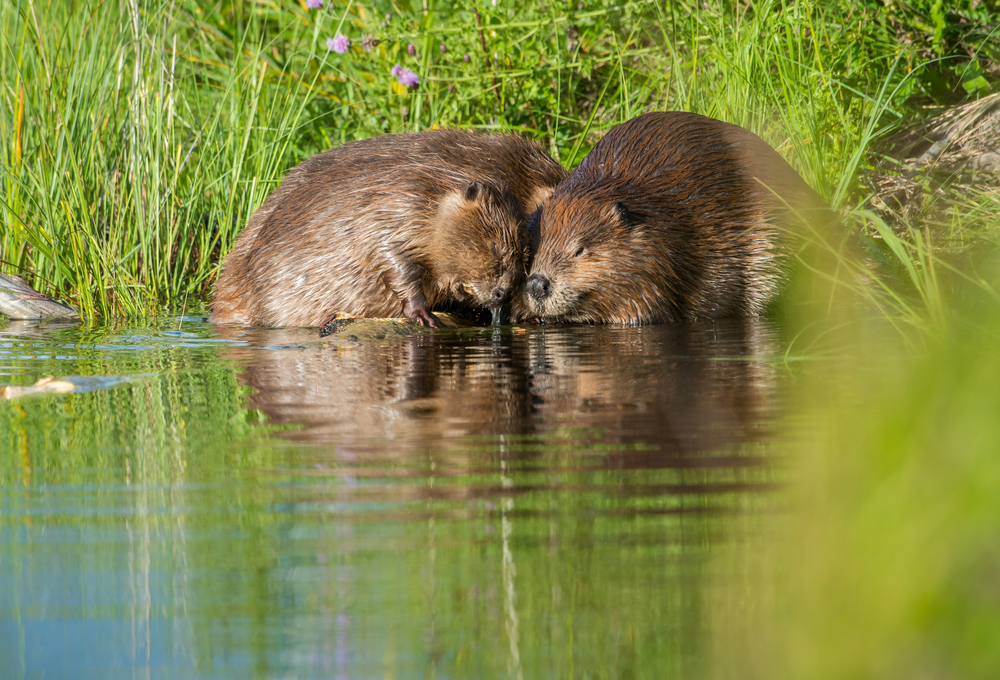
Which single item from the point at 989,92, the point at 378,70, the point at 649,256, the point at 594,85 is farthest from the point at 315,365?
the point at 989,92

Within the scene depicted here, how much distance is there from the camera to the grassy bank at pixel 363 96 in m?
4.73

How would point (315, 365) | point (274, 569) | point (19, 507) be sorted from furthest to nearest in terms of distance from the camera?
point (315, 365) < point (19, 507) < point (274, 569)

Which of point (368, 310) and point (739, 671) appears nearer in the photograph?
point (739, 671)

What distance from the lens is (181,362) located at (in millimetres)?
3387

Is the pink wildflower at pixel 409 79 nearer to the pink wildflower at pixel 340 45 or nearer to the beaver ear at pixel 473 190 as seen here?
the pink wildflower at pixel 340 45

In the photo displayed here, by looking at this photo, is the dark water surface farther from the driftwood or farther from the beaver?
the driftwood

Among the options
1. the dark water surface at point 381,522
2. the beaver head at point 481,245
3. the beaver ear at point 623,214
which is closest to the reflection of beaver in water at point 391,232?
the beaver head at point 481,245

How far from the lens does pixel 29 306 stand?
4734 millimetres

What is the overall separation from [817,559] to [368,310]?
147 inches

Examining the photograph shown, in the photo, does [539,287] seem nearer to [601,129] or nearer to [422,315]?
[422,315]

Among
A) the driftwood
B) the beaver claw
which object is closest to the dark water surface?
the beaver claw

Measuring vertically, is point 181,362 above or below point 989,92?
below

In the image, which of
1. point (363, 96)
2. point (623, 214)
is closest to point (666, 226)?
point (623, 214)

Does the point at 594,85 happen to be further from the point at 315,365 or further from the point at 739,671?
the point at 739,671
